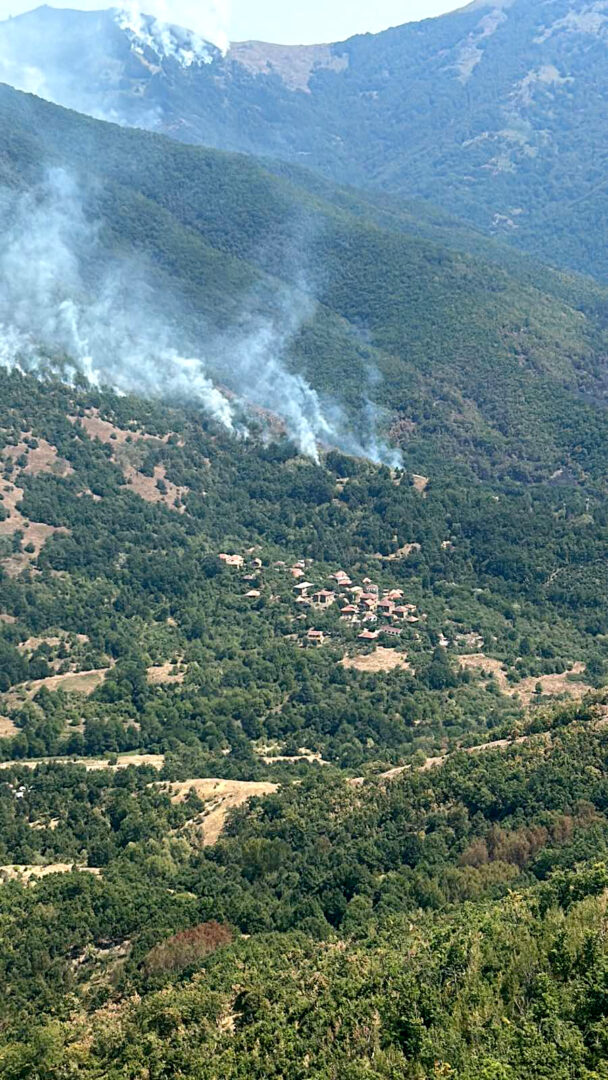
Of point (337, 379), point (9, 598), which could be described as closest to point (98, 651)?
point (9, 598)

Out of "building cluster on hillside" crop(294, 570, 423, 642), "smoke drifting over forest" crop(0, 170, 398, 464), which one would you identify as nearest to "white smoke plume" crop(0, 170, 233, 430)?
"smoke drifting over forest" crop(0, 170, 398, 464)

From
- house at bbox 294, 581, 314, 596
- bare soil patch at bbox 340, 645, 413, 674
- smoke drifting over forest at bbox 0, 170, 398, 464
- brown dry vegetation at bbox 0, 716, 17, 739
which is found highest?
smoke drifting over forest at bbox 0, 170, 398, 464

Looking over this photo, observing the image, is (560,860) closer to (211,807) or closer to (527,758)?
(527,758)

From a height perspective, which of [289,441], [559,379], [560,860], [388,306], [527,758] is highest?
[388,306]

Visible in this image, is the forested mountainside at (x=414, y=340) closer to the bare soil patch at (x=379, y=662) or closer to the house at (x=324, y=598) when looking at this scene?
the house at (x=324, y=598)

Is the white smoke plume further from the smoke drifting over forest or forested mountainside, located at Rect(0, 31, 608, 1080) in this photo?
forested mountainside, located at Rect(0, 31, 608, 1080)

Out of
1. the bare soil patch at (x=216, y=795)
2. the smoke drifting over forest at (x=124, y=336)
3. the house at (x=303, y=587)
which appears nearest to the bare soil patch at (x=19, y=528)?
the house at (x=303, y=587)
